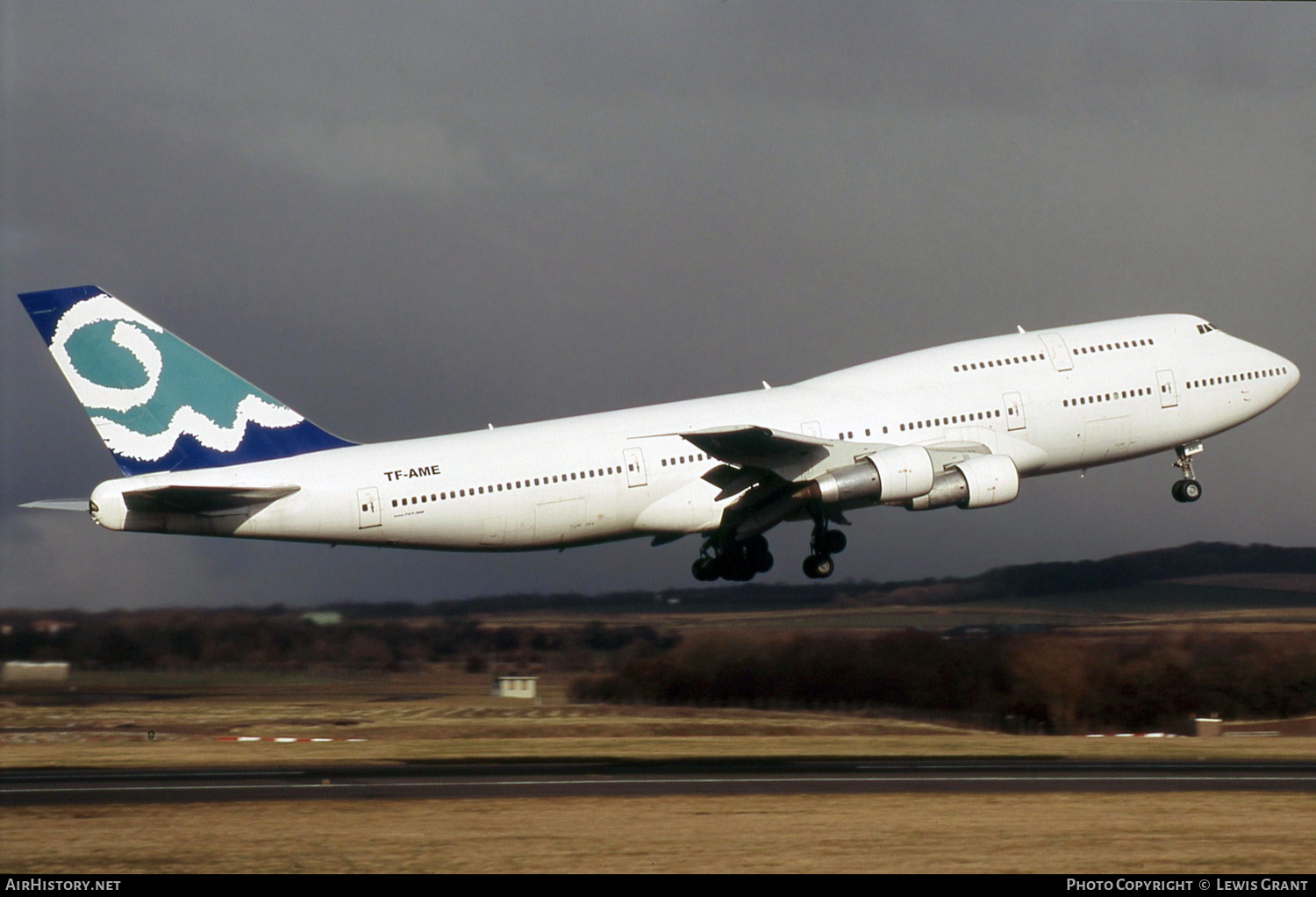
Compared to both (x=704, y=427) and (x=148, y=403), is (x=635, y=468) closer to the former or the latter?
(x=704, y=427)

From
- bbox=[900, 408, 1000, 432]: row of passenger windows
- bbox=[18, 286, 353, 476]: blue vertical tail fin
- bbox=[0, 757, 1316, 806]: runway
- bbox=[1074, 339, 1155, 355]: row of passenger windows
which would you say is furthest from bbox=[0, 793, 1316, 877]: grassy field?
bbox=[1074, 339, 1155, 355]: row of passenger windows

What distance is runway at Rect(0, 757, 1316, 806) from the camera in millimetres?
25938

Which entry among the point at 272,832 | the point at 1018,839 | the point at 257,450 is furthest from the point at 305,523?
the point at 1018,839

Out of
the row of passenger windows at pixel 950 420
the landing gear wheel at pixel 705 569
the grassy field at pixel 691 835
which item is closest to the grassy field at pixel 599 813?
the grassy field at pixel 691 835

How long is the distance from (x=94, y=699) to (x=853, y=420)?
20960mm

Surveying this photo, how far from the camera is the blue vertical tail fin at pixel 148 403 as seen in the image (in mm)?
34812

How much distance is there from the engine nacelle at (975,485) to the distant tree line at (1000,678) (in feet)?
14.8

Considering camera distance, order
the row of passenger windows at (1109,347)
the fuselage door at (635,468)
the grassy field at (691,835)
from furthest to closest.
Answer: the row of passenger windows at (1109,347), the fuselage door at (635,468), the grassy field at (691,835)

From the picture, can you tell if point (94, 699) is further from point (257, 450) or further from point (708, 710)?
point (708, 710)

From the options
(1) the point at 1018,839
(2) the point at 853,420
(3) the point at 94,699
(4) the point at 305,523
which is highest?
(2) the point at 853,420

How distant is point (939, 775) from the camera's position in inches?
1105

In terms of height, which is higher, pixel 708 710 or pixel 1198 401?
pixel 1198 401

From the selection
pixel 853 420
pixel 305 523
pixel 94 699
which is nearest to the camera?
pixel 305 523

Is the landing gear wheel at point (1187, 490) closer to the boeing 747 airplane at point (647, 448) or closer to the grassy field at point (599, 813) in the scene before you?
the boeing 747 airplane at point (647, 448)
